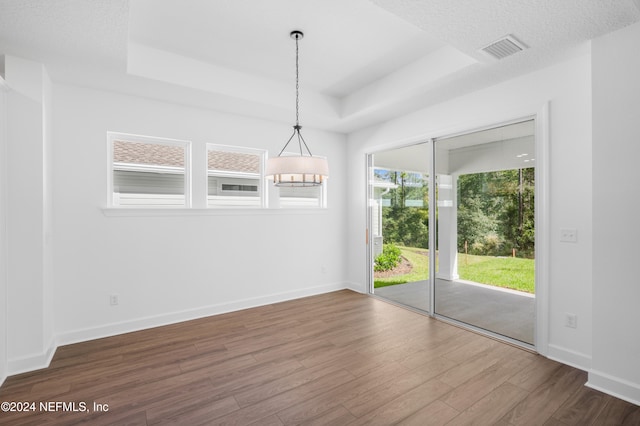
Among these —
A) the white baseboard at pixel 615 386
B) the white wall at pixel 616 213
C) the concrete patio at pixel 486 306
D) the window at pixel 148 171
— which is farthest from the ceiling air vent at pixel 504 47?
the window at pixel 148 171

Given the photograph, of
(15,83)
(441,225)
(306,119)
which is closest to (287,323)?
(441,225)

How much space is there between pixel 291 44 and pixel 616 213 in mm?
3199

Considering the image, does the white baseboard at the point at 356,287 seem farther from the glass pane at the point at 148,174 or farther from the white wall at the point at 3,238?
the white wall at the point at 3,238

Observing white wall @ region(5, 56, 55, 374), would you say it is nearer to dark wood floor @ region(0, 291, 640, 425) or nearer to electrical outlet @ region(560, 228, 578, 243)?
dark wood floor @ region(0, 291, 640, 425)

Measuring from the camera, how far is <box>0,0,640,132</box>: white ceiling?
2.14 metres

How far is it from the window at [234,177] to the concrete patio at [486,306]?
9.26 ft

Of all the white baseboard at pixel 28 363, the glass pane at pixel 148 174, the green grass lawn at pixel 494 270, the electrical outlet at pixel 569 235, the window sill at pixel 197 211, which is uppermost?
the glass pane at pixel 148 174

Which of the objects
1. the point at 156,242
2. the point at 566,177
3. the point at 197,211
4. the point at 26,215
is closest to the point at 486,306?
the point at 566,177

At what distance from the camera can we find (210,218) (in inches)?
160

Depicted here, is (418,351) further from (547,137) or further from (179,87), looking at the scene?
(179,87)

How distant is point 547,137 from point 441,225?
152 centimetres

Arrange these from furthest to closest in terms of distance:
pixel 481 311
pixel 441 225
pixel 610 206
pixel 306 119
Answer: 1. pixel 306 119
2. pixel 441 225
3. pixel 481 311
4. pixel 610 206

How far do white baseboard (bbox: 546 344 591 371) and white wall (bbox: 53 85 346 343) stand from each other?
313 cm

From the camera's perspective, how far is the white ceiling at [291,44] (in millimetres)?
2141
